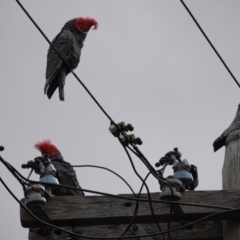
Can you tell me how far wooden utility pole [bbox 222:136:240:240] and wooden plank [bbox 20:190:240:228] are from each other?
0.11 metres

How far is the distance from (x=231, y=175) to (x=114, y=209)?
837mm

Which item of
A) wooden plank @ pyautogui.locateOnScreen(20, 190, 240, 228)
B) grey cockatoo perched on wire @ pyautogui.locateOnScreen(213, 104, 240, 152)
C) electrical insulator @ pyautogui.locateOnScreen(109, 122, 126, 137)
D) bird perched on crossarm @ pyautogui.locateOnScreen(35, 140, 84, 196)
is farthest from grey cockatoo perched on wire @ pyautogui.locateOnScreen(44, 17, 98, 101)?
electrical insulator @ pyautogui.locateOnScreen(109, 122, 126, 137)

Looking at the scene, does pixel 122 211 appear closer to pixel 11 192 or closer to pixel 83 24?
pixel 11 192

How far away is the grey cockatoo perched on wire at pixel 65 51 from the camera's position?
10.6 m

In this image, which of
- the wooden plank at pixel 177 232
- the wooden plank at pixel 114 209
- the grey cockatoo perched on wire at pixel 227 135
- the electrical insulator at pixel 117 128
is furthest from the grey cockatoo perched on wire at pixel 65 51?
the electrical insulator at pixel 117 128

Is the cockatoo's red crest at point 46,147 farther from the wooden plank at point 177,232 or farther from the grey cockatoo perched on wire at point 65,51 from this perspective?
the grey cockatoo perched on wire at point 65,51

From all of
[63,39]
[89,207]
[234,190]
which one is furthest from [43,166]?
[63,39]

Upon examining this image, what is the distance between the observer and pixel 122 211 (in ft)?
20.3

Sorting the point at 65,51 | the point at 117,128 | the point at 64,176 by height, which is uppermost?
the point at 65,51

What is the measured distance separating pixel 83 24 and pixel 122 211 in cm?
586

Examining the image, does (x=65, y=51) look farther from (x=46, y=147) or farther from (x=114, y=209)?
(x=114, y=209)

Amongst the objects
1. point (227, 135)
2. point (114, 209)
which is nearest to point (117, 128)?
point (114, 209)

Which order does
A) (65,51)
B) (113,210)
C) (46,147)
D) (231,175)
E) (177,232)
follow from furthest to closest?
(65,51)
(46,147)
(177,232)
(231,175)
(113,210)

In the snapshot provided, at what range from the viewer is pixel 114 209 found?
6219 mm
